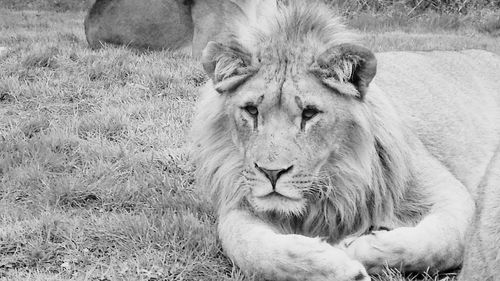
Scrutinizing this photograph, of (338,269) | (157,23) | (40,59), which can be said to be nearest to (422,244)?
(338,269)

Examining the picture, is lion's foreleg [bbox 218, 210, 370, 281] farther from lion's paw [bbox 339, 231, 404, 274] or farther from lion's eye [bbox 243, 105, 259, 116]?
lion's eye [bbox 243, 105, 259, 116]

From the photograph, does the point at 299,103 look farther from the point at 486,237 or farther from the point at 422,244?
the point at 486,237

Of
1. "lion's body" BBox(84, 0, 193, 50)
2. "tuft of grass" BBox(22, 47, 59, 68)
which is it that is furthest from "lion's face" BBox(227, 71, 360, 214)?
"lion's body" BBox(84, 0, 193, 50)

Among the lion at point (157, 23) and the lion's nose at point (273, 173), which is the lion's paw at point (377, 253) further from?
the lion at point (157, 23)

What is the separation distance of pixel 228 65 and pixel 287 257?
0.93m

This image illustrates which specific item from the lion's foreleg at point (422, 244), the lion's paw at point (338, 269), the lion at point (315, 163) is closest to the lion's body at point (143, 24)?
the lion at point (315, 163)

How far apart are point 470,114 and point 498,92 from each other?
27.8 inches

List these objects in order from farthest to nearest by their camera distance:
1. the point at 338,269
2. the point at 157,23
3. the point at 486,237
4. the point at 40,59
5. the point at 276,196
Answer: the point at 157,23 < the point at 40,59 < the point at 276,196 < the point at 338,269 < the point at 486,237

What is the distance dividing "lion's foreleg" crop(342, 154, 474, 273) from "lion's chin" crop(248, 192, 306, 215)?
10.3 inches

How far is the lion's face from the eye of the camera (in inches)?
125

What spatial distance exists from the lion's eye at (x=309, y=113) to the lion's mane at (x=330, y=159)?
8.5 inches

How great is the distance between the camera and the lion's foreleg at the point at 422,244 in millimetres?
3145

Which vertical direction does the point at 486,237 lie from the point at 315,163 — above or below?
above

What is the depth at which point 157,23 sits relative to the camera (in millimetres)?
8359
